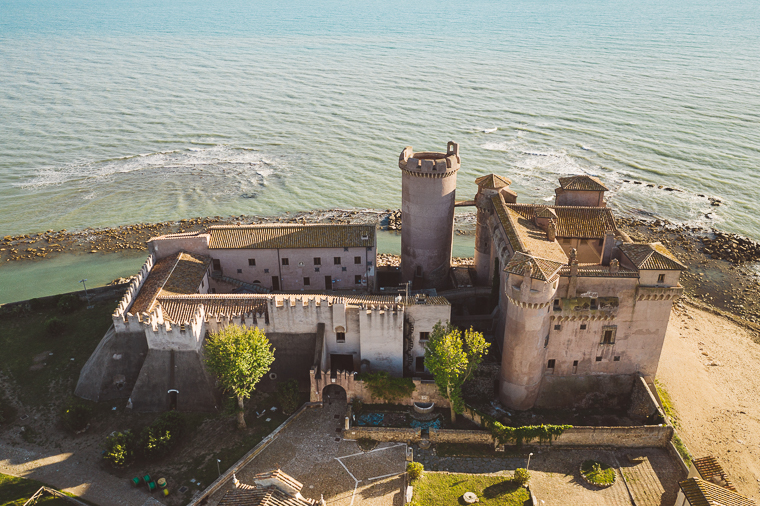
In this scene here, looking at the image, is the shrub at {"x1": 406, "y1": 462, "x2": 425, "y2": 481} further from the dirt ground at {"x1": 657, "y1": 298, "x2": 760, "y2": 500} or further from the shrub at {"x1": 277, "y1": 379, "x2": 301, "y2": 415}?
the dirt ground at {"x1": 657, "y1": 298, "x2": 760, "y2": 500}

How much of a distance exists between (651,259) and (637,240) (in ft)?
122

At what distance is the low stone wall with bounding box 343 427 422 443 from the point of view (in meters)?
38.2

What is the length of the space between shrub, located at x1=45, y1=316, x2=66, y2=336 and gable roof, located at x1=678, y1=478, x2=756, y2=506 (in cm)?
4870

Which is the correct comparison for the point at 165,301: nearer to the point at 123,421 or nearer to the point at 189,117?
the point at 123,421

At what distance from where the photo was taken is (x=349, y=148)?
106 metres

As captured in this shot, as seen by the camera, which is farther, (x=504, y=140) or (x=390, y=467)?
(x=504, y=140)

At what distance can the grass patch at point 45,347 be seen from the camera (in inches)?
1746

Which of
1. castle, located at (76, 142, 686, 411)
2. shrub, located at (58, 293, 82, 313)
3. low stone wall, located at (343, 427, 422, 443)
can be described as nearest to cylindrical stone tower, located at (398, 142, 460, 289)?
castle, located at (76, 142, 686, 411)

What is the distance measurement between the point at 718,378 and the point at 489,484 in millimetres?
25991

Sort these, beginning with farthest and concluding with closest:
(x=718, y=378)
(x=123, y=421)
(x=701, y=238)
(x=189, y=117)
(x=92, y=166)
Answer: (x=189, y=117)
(x=92, y=166)
(x=701, y=238)
(x=718, y=378)
(x=123, y=421)

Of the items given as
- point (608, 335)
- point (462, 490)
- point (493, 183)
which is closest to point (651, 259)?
point (608, 335)

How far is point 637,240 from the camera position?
73.8 meters

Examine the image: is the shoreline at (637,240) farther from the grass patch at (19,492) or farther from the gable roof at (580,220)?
the grass patch at (19,492)

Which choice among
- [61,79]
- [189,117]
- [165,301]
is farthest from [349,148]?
[61,79]
